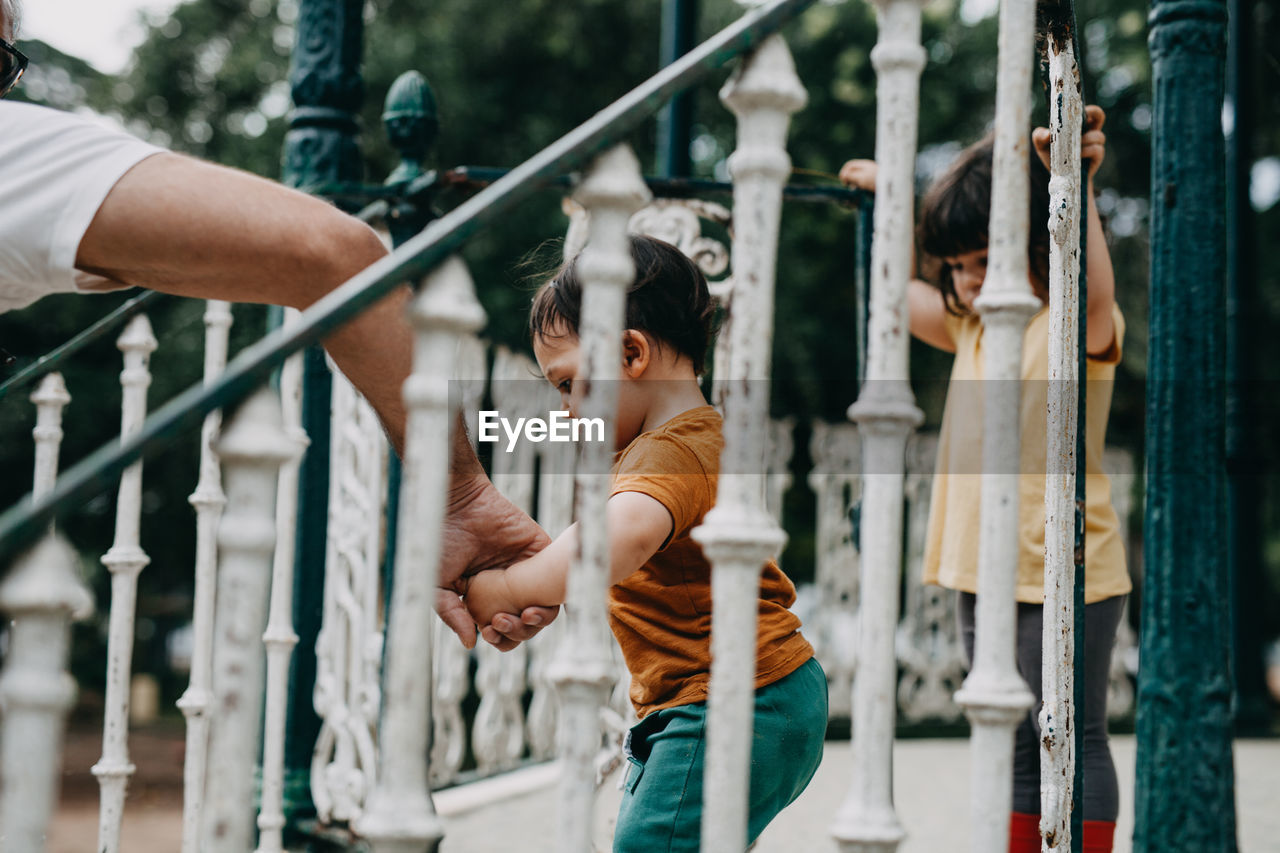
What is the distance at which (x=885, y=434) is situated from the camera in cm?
120

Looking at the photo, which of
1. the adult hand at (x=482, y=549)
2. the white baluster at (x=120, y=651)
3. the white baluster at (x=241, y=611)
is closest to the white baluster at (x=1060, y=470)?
the adult hand at (x=482, y=549)

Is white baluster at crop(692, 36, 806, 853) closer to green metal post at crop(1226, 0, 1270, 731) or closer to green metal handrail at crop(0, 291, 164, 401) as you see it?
green metal handrail at crop(0, 291, 164, 401)

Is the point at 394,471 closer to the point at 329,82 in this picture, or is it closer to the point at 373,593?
the point at 373,593

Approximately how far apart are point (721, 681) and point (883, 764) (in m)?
0.19

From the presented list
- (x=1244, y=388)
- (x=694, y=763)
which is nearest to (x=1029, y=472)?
(x=694, y=763)

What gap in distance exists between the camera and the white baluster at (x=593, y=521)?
114 cm

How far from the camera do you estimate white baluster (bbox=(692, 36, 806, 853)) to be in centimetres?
114

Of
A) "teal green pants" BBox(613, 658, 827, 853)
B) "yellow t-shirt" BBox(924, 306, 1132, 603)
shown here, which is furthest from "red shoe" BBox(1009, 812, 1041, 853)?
"teal green pants" BBox(613, 658, 827, 853)

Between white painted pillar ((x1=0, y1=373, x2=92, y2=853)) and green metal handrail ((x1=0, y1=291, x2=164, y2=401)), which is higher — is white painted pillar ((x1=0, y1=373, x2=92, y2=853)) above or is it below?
below

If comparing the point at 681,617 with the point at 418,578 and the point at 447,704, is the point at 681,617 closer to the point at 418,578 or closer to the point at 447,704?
the point at 418,578

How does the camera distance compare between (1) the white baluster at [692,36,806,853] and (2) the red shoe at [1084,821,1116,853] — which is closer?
(1) the white baluster at [692,36,806,853]

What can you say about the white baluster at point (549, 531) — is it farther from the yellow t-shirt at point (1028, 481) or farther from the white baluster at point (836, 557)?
the white baluster at point (836, 557)

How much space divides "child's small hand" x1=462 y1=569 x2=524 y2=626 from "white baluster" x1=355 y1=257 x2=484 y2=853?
2.16 ft

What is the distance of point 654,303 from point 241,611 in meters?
1.10
